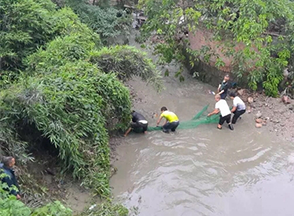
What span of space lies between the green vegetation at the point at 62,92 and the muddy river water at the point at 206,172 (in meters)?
0.70

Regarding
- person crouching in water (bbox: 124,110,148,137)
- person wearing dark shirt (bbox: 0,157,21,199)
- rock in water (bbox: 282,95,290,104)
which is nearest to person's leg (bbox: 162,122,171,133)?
person crouching in water (bbox: 124,110,148,137)

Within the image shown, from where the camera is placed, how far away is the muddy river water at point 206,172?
7918mm

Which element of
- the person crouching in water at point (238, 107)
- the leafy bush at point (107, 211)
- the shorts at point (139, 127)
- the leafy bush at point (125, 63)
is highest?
the leafy bush at point (125, 63)

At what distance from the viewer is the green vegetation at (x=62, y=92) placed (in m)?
7.52

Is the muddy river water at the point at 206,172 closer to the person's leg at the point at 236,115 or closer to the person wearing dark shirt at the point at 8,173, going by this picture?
the person's leg at the point at 236,115

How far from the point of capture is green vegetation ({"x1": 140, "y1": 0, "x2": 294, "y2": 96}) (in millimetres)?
12039

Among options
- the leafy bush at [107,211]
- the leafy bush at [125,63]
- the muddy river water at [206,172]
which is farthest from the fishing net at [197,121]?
the leafy bush at [107,211]

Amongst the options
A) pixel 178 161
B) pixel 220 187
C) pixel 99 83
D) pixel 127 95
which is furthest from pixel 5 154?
pixel 220 187

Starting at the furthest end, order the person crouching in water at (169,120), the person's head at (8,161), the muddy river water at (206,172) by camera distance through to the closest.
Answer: the person crouching in water at (169,120)
the muddy river water at (206,172)
the person's head at (8,161)

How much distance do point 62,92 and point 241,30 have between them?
265 inches

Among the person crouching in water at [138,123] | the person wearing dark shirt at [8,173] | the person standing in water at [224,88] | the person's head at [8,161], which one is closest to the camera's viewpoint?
the person wearing dark shirt at [8,173]

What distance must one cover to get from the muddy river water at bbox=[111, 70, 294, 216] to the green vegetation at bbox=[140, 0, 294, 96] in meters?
1.88

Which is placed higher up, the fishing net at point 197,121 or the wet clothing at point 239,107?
the wet clothing at point 239,107

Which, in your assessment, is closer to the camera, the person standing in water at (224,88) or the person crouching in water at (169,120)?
the person crouching in water at (169,120)
